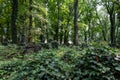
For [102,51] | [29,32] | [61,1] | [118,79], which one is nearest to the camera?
[118,79]

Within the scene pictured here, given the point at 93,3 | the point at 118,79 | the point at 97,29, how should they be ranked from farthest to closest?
the point at 97,29, the point at 93,3, the point at 118,79

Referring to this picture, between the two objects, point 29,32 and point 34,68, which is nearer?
point 34,68

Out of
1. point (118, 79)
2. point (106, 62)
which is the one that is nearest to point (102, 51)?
point (106, 62)

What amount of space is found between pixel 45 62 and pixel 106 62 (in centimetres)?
175

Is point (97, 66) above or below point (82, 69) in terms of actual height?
above

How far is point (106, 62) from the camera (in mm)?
5324

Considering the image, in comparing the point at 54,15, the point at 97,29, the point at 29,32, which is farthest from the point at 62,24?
the point at 29,32

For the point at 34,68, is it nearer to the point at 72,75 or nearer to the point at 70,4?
the point at 72,75

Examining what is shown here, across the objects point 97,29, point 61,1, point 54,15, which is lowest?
point 97,29

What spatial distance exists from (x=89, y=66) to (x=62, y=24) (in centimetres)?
3389

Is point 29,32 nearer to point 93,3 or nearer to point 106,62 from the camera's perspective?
point 106,62

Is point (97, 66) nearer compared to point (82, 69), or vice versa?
point (97, 66)

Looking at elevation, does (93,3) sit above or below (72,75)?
above

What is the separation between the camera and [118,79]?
513 centimetres
